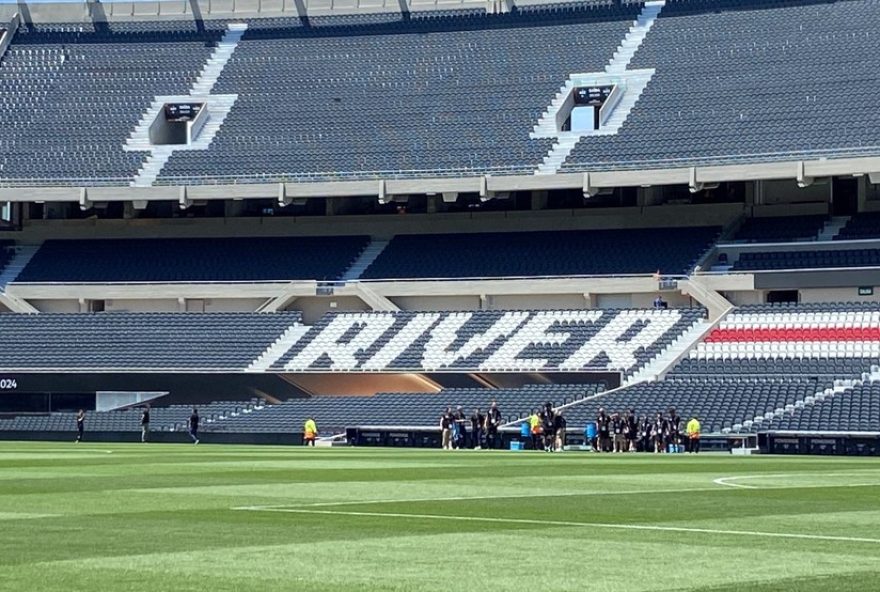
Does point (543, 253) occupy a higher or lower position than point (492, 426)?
higher

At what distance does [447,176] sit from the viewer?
6091cm

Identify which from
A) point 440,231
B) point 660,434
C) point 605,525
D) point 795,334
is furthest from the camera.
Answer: point 440,231

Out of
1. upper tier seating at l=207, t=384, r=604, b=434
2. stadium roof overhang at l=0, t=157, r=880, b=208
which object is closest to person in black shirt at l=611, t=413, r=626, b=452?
upper tier seating at l=207, t=384, r=604, b=434

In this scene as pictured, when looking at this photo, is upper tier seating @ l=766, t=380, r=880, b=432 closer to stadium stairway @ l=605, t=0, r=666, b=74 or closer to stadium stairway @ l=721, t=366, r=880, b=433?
stadium stairway @ l=721, t=366, r=880, b=433

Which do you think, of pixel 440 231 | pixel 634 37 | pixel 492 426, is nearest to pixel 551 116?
pixel 634 37

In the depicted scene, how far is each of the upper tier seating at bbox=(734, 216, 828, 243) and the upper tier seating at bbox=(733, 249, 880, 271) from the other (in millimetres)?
799

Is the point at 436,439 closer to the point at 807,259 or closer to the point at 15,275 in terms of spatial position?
the point at 807,259

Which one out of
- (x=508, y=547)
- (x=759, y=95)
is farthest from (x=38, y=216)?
(x=508, y=547)

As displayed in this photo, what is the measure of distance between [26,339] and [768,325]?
86.3 ft

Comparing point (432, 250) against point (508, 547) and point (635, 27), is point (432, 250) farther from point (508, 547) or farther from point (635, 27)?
point (508, 547)

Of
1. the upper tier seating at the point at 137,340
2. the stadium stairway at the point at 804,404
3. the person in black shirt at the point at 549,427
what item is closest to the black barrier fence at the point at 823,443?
the stadium stairway at the point at 804,404

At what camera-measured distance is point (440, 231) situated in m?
64.9

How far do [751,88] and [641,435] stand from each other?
21.6 meters

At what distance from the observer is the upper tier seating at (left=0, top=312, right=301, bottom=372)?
58219 millimetres
